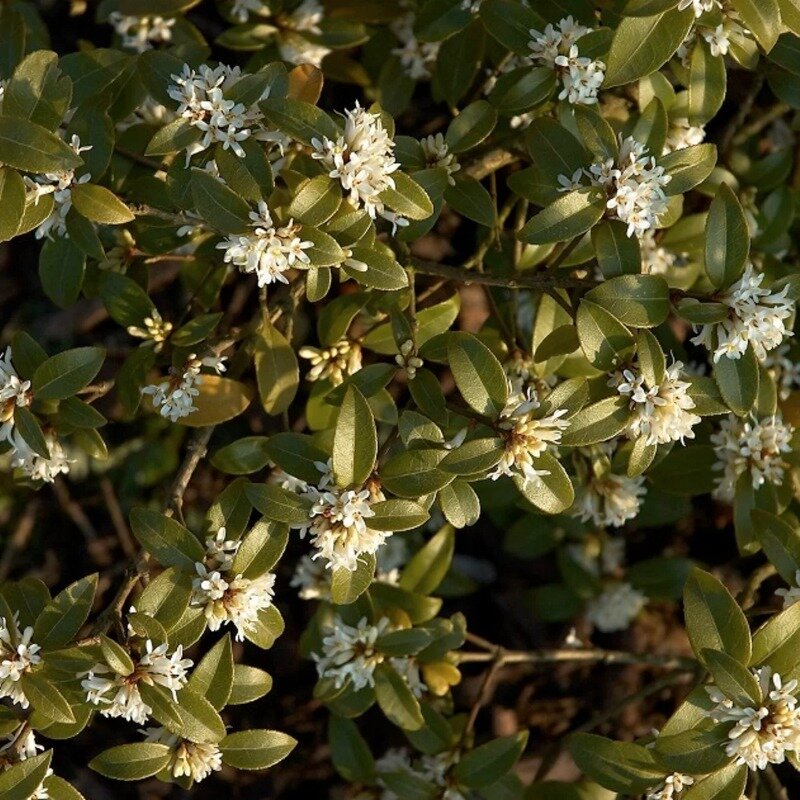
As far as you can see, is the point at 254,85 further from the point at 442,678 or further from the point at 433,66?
the point at 442,678

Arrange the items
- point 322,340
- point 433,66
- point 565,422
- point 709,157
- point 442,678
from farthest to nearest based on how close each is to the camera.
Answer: point 433,66 < point 442,678 < point 322,340 < point 709,157 < point 565,422

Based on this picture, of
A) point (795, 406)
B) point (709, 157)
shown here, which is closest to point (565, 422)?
A: point (709, 157)

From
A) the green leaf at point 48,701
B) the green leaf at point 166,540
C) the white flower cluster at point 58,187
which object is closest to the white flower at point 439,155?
the white flower cluster at point 58,187

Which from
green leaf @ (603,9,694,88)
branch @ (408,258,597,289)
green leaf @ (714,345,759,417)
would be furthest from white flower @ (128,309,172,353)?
green leaf @ (714,345,759,417)

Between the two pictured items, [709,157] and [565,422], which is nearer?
[565,422]

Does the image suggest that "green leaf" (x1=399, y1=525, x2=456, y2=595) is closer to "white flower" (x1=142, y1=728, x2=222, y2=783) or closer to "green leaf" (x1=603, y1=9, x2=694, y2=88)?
"white flower" (x1=142, y1=728, x2=222, y2=783)

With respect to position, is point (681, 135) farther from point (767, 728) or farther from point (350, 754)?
point (350, 754)
